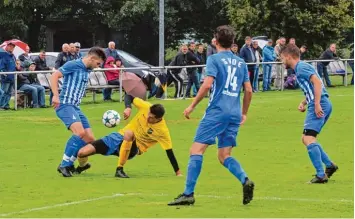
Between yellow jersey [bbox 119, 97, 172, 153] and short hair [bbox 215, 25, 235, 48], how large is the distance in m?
3.50

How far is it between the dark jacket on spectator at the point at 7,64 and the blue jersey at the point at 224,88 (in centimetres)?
1795

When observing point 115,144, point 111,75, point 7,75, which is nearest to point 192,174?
point 115,144

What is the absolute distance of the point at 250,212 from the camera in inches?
469

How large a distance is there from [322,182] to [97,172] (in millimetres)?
3714

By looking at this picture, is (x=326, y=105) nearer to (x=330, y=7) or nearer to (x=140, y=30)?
(x=330, y=7)

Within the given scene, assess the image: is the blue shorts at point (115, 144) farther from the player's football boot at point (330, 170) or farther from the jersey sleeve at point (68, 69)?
the player's football boot at point (330, 170)

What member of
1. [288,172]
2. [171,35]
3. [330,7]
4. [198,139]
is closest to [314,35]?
[330,7]

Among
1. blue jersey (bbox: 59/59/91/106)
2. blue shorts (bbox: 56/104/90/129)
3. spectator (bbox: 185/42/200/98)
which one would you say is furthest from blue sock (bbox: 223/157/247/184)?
spectator (bbox: 185/42/200/98)

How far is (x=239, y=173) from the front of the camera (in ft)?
41.1

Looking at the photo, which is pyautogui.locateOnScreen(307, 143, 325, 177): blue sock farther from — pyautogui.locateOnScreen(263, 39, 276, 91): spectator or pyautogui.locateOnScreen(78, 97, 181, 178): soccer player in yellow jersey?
pyautogui.locateOnScreen(263, 39, 276, 91): spectator

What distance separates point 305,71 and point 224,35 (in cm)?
256

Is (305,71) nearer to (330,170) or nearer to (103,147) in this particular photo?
(330,170)

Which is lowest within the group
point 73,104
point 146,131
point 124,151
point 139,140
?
point 124,151

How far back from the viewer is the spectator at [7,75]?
2973 cm
